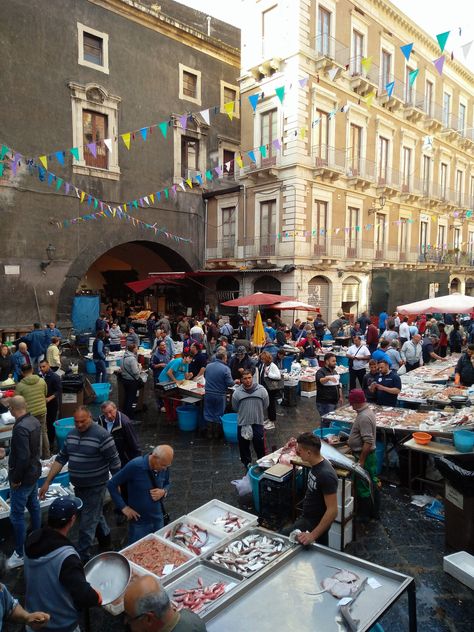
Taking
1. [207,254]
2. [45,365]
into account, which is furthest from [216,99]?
[45,365]

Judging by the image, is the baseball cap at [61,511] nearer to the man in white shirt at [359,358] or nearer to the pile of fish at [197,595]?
the pile of fish at [197,595]

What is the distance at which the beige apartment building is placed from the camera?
20.2 m

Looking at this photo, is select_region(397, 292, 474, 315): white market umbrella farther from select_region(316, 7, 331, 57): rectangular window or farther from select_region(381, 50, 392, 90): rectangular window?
select_region(381, 50, 392, 90): rectangular window

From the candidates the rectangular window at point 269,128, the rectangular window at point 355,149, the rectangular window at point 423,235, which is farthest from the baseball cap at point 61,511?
the rectangular window at point 423,235

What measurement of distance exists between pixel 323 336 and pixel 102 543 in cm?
1349

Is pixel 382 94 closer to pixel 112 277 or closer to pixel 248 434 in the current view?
pixel 112 277

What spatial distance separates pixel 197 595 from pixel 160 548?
0.80m

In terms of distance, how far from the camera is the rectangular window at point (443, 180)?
30.1 m

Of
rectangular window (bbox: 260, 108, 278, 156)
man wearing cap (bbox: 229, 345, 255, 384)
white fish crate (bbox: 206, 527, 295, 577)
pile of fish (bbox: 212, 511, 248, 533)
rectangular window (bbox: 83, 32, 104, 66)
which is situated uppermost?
rectangular window (bbox: 83, 32, 104, 66)

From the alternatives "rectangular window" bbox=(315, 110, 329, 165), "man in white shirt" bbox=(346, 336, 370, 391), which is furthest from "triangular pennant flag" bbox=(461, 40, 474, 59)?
"rectangular window" bbox=(315, 110, 329, 165)

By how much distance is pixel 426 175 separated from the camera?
28.5 meters

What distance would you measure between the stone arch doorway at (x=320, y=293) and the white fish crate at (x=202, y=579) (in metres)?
17.9

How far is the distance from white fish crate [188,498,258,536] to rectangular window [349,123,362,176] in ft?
68.9

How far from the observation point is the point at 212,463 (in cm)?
729
